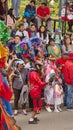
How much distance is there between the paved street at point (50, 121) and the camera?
9895 mm

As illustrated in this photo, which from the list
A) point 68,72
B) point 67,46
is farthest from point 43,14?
point 68,72

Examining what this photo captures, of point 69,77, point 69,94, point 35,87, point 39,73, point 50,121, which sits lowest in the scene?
point 50,121

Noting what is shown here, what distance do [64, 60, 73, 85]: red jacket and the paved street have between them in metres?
0.82

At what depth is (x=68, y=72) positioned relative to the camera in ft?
37.4

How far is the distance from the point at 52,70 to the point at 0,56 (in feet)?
16.4

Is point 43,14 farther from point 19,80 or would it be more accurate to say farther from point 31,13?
point 19,80

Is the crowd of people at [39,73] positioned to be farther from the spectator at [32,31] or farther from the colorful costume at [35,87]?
the spectator at [32,31]

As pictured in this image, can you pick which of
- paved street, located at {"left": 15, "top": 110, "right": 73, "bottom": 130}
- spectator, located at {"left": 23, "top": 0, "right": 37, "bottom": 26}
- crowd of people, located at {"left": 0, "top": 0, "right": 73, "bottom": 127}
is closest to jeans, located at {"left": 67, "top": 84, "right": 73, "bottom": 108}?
crowd of people, located at {"left": 0, "top": 0, "right": 73, "bottom": 127}

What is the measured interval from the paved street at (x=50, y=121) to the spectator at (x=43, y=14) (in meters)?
4.89

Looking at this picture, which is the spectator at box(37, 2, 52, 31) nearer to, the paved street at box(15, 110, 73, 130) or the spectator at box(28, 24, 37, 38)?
the spectator at box(28, 24, 37, 38)

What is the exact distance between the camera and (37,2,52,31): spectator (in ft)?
49.9

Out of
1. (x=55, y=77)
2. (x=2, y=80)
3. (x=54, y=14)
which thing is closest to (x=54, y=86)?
(x=55, y=77)

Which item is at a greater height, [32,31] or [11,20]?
[11,20]

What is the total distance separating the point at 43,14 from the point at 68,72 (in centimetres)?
432
